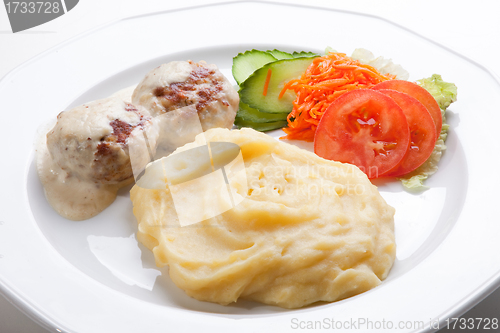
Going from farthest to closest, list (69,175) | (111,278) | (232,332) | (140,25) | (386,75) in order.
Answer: (140,25) → (386,75) → (69,175) → (111,278) → (232,332)

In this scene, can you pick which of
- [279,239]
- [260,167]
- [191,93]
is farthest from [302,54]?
[279,239]

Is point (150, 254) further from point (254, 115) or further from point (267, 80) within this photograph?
point (267, 80)

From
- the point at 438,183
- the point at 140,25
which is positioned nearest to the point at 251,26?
the point at 140,25

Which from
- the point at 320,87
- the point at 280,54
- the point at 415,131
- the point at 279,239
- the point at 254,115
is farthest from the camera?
the point at 280,54

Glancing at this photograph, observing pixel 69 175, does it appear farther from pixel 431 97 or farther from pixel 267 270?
pixel 431 97

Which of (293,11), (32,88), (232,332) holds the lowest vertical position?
(232,332)

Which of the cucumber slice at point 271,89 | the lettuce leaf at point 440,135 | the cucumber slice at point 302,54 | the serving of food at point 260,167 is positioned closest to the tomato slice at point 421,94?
the serving of food at point 260,167
